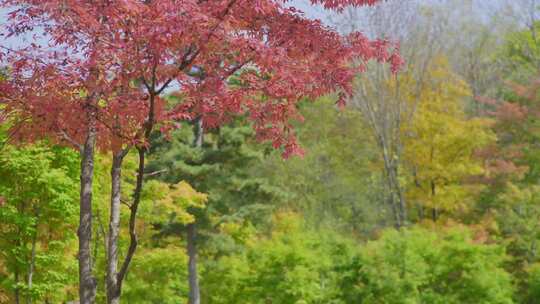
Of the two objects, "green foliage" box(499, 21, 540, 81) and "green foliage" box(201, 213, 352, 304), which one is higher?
"green foliage" box(499, 21, 540, 81)

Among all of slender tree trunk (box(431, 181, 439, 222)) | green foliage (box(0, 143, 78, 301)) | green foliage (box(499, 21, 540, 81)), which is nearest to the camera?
green foliage (box(0, 143, 78, 301))

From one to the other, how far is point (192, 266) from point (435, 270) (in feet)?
28.8

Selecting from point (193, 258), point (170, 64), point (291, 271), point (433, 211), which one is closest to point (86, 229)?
point (170, 64)

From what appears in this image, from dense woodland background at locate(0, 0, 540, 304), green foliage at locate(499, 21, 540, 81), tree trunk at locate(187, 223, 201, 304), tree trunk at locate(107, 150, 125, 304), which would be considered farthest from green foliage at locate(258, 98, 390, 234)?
tree trunk at locate(107, 150, 125, 304)

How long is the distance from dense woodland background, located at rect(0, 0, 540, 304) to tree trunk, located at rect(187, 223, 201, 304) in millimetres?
74

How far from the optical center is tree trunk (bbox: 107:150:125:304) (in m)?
5.84

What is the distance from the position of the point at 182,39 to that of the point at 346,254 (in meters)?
13.3

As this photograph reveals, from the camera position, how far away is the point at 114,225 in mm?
6562

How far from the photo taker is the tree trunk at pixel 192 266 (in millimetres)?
21234

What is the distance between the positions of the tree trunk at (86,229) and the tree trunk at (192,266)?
15095 mm

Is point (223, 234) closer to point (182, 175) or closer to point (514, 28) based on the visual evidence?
point (182, 175)

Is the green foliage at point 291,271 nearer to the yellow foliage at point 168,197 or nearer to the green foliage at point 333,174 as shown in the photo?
the yellow foliage at point 168,197

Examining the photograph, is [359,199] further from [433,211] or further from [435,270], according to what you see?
[435,270]

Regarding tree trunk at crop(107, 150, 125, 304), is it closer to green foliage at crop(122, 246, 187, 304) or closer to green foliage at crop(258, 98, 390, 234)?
green foliage at crop(122, 246, 187, 304)
